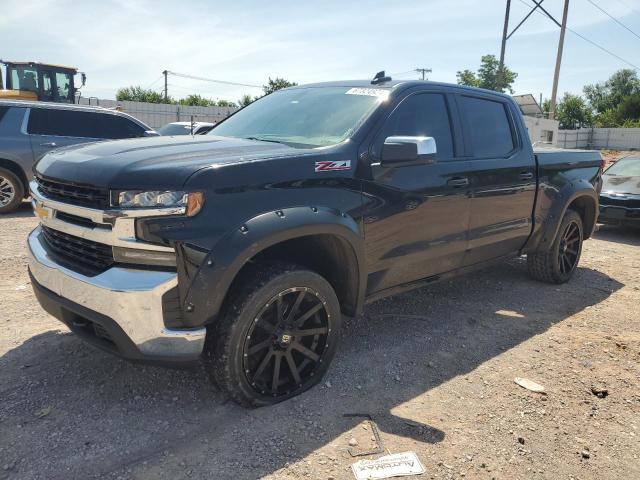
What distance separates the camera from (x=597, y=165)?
5.97 metres

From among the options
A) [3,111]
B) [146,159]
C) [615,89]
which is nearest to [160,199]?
[146,159]

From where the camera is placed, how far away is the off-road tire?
5.55 m

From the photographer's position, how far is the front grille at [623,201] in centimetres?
866

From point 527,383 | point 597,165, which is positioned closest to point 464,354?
point 527,383

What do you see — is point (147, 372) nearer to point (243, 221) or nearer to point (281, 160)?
point (243, 221)

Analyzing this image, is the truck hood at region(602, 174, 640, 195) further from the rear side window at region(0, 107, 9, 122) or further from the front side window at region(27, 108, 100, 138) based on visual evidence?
the rear side window at region(0, 107, 9, 122)

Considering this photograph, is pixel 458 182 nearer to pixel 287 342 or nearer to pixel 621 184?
pixel 287 342

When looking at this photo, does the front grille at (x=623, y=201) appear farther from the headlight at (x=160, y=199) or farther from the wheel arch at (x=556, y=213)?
the headlight at (x=160, y=199)

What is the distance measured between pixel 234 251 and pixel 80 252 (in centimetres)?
86

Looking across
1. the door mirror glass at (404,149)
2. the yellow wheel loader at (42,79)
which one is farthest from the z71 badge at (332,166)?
the yellow wheel loader at (42,79)

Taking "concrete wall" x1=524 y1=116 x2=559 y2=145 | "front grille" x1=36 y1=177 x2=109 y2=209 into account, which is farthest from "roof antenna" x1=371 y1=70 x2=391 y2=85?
"concrete wall" x1=524 y1=116 x2=559 y2=145

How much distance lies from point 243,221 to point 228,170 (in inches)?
10.5

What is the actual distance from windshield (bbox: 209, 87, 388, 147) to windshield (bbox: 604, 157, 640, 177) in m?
7.97

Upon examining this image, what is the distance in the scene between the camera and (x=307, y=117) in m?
3.80
